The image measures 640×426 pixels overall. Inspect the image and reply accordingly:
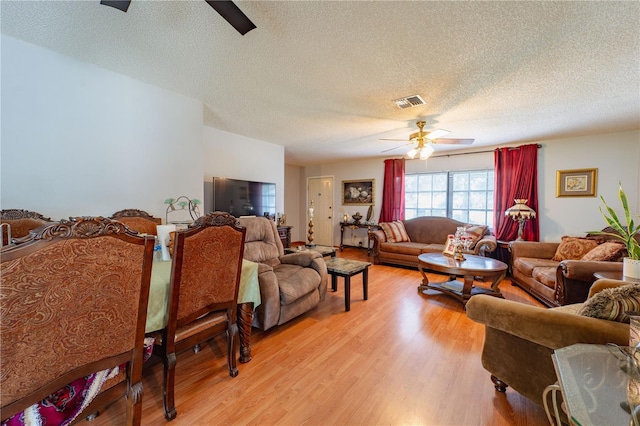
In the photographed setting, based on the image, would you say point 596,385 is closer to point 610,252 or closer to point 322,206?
point 610,252

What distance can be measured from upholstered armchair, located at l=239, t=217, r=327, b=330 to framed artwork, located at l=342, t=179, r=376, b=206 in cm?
370

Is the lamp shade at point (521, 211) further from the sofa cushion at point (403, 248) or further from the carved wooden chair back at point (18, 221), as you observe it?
the carved wooden chair back at point (18, 221)

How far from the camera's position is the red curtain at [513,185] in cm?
446

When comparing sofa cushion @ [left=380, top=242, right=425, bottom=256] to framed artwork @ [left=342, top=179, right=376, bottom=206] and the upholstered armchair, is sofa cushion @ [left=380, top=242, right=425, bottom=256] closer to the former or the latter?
framed artwork @ [left=342, top=179, right=376, bottom=206]

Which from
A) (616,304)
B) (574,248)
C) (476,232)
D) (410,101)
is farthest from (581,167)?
(616,304)

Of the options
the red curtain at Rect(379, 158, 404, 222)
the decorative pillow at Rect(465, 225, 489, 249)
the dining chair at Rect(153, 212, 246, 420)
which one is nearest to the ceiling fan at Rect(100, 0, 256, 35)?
the dining chair at Rect(153, 212, 246, 420)

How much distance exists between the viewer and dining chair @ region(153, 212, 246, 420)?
4.51 ft

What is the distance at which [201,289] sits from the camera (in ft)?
4.95

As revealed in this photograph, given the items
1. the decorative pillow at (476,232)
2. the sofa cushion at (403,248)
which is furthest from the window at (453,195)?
the sofa cushion at (403,248)

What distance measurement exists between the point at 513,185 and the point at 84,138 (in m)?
5.96

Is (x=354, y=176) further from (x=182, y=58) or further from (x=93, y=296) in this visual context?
(x=93, y=296)

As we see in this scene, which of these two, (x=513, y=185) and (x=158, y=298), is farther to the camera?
(x=513, y=185)

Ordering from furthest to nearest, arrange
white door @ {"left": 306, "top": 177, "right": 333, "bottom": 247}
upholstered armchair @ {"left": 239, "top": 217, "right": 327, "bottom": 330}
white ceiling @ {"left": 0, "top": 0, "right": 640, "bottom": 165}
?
white door @ {"left": 306, "top": 177, "right": 333, "bottom": 247} → upholstered armchair @ {"left": 239, "top": 217, "right": 327, "bottom": 330} → white ceiling @ {"left": 0, "top": 0, "right": 640, "bottom": 165}

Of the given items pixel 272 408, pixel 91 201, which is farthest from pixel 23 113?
pixel 272 408
